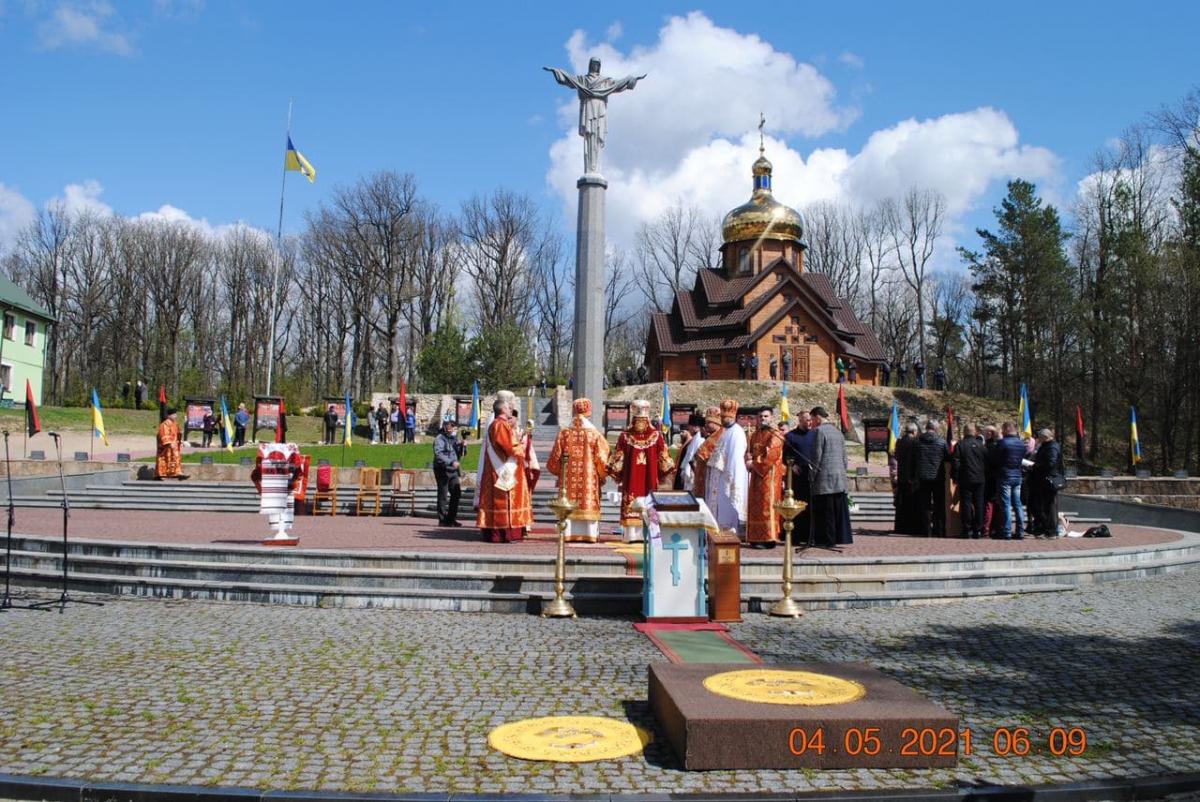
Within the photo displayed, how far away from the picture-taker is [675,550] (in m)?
8.62

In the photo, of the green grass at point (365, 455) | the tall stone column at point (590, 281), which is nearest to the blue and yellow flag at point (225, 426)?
the green grass at point (365, 455)

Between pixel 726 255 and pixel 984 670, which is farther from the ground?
pixel 726 255

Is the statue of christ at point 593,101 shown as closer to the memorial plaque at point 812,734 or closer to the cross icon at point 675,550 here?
the cross icon at point 675,550

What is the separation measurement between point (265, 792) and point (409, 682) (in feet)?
7.00

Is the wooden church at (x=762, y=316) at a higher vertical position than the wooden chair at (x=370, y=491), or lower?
higher

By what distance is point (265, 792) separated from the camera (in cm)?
418

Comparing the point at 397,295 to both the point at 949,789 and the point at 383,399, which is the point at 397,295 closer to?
the point at 383,399

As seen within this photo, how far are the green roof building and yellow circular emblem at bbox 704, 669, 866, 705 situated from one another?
46.5 m

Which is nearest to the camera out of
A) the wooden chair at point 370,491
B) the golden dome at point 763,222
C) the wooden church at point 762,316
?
the wooden chair at point 370,491

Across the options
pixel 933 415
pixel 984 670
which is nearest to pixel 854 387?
pixel 933 415

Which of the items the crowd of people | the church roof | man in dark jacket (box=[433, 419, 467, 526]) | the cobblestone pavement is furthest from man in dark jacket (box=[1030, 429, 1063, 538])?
the church roof

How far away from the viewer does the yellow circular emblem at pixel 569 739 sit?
15.7 ft

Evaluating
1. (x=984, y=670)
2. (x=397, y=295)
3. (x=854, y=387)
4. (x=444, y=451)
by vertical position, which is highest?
(x=397, y=295)

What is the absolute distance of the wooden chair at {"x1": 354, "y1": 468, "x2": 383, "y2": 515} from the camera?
18516 mm
